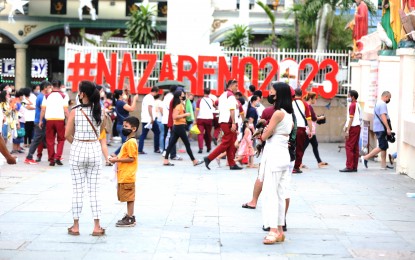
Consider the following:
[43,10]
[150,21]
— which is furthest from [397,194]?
[43,10]

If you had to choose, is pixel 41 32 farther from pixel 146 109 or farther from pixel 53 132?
pixel 53 132

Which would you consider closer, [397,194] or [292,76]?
[397,194]

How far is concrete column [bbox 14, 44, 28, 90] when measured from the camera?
149 ft

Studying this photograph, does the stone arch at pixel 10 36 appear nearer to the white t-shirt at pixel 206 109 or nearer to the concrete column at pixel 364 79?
the concrete column at pixel 364 79

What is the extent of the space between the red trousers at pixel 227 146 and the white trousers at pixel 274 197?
709 cm

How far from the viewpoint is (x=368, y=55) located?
916 inches

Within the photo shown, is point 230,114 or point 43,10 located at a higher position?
point 43,10

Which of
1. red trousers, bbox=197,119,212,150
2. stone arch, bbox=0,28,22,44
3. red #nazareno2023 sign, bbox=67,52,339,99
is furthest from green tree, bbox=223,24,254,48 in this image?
red trousers, bbox=197,119,212,150

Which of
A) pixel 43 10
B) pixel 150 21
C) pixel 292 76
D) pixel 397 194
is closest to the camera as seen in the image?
pixel 397 194

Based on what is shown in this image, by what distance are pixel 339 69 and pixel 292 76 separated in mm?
1592

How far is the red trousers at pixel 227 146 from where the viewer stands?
1683 centimetres

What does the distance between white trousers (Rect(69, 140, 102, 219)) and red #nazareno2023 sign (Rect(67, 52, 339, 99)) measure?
17051 millimetres

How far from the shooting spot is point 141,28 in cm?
4028

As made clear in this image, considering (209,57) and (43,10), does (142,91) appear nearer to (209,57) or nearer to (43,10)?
(209,57)
